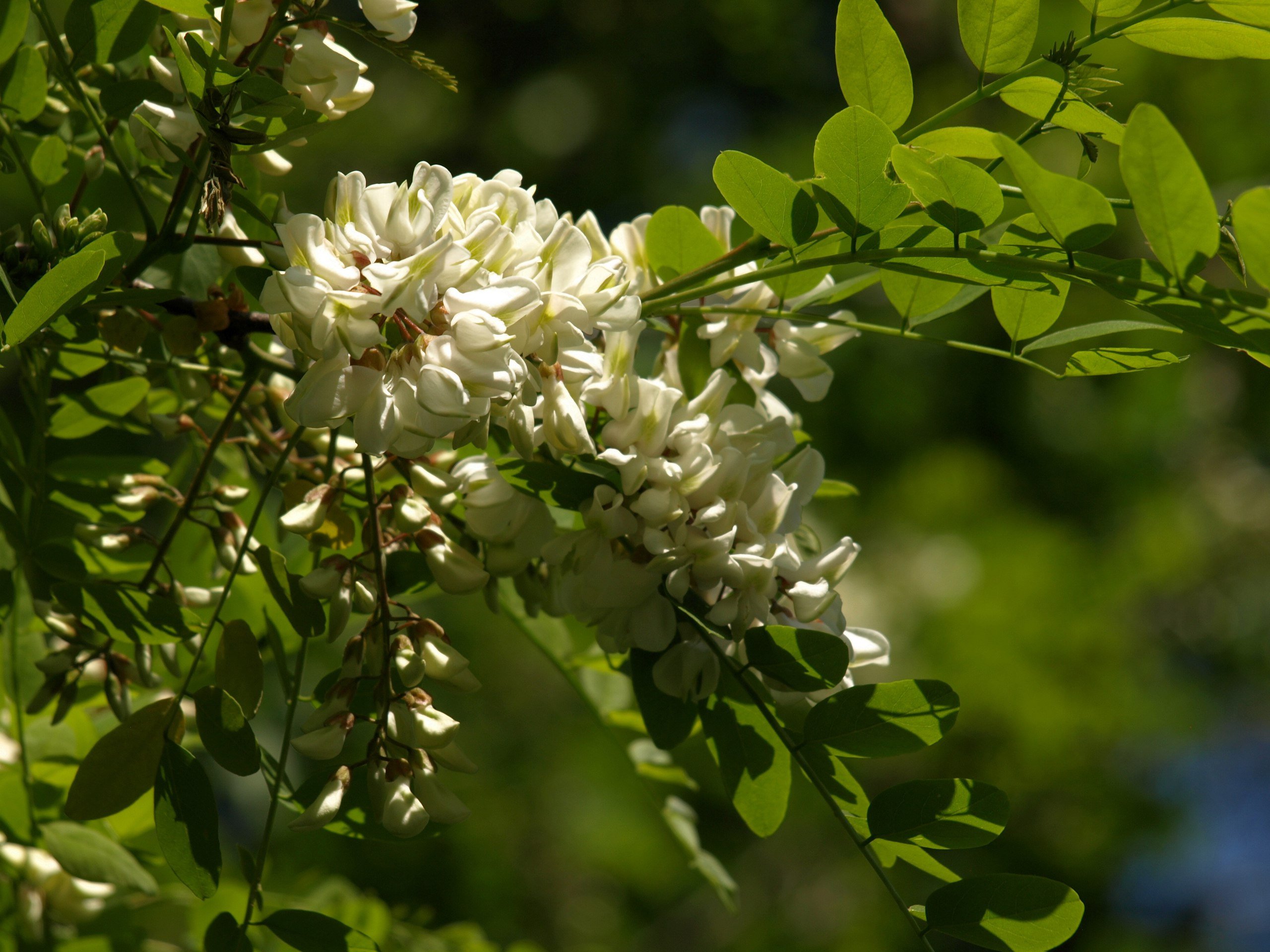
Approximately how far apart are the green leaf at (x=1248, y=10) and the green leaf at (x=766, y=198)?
21 centimetres

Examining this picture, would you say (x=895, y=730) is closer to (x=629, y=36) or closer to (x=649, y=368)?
(x=649, y=368)

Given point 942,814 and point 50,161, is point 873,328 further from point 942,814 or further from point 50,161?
point 50,161

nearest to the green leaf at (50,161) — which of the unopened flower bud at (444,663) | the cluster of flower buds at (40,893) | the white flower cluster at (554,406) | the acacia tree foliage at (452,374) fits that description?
the acacia tree foliage at (452,374)

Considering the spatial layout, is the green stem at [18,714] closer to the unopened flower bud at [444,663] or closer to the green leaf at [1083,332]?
the unopened flower bud at [444,663]

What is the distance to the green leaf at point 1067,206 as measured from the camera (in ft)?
1.52

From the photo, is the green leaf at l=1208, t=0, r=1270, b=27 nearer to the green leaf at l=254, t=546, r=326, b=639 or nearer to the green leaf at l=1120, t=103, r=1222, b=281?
the green leaf at l=1120, t=103, r=1222, b=281

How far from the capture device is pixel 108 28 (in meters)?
0.62

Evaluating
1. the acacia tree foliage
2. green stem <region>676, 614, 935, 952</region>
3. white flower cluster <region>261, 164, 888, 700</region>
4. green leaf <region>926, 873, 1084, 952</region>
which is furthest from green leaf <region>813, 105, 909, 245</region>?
green leaf <region>926, 873, 1084, 952</region>

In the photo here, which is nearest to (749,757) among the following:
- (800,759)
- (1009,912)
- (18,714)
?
(800,759)

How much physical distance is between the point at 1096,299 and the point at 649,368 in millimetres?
2515

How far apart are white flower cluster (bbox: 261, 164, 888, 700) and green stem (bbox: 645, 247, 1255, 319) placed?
0.06 m

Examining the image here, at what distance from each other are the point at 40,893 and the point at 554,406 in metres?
0.57

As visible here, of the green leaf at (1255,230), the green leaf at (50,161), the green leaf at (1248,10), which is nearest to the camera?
the green leaf at (1255,230)

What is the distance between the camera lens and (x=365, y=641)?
0.56m
